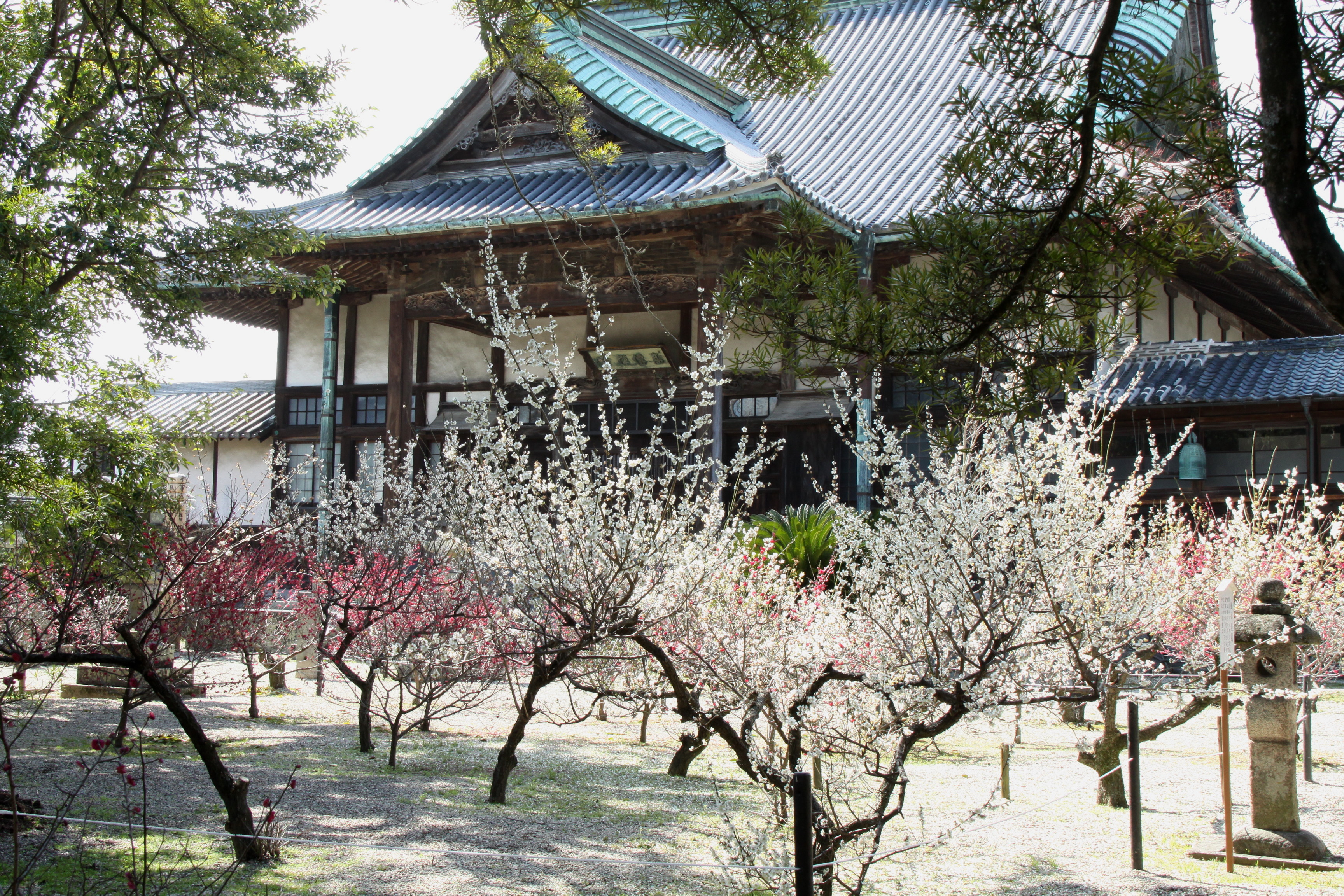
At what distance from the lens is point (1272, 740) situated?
6.37m

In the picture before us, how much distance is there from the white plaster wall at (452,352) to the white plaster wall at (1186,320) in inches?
405

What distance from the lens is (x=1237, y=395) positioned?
12930 mm

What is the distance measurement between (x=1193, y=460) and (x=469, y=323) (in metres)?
10.3

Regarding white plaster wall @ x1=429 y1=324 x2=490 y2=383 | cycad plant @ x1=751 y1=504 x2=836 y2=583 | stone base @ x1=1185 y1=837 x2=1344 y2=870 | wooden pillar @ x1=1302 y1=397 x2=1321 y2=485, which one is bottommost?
stone base @ x1=1185 y1=837 x2=1344 y2=870

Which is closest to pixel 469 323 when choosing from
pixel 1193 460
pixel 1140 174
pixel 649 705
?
pixel 1193 460

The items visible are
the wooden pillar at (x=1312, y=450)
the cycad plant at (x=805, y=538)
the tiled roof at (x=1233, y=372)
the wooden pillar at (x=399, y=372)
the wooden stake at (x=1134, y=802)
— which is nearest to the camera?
the wooden stake at (x=1134, y=802)

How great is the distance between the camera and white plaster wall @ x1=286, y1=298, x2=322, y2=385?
18125 millimetres

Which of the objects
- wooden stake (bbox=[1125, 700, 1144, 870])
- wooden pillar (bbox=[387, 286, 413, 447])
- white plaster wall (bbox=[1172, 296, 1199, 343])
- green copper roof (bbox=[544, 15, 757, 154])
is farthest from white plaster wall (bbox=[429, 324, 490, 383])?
wooden stake (bbox=[1125, 700, 1144, 870])

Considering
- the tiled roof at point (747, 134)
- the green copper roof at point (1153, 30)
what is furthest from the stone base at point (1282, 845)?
the green copper roof at point (1153, 30)

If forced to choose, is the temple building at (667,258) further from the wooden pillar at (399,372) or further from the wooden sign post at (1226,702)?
the wooden sign post at (1226,702)

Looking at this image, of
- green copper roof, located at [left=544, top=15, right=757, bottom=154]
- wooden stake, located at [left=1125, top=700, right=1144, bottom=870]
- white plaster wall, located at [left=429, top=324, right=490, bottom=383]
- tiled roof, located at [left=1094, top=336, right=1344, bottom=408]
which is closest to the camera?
wooden stake, located at [left=1125, top=700, right=1144, bottom=870]

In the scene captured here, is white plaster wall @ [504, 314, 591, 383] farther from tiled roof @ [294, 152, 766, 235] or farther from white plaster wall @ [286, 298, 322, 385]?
white plaster wall @ [286, 298, 322, 385]

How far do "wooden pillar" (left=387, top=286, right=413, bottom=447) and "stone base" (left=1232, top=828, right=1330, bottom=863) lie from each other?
10.8 meters

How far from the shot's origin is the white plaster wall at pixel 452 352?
17141 millimetres
